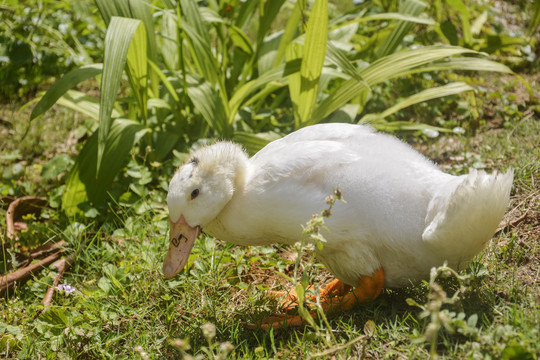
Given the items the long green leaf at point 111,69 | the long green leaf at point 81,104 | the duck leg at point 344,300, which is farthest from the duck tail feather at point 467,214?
the long green leaf at point 81,104

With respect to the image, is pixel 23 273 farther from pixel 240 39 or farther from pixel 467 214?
pixel 467 214

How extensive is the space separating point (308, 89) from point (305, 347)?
170 cm

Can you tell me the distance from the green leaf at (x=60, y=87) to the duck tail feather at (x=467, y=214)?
6.90 ft

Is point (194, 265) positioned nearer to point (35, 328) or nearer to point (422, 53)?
point (35, 328)

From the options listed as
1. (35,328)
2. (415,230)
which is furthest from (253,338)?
(35,328)

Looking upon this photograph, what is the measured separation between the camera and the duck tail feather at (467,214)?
6.55 ft

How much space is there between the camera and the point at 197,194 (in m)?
2.38

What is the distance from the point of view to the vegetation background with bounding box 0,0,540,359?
7.27ft

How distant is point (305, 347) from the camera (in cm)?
212

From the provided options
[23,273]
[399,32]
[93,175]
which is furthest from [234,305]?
[399,32]

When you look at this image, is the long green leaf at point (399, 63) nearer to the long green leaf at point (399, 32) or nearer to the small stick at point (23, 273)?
the long green leaf at point (399, 32)

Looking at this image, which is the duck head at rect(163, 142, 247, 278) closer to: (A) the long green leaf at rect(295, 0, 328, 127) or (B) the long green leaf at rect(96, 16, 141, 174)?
(B) the long green leaf at rect(96, 16, 141, 174)

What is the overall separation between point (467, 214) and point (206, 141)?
1688mm

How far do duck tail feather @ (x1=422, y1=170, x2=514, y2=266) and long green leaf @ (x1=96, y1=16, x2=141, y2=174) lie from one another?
5.27ft
